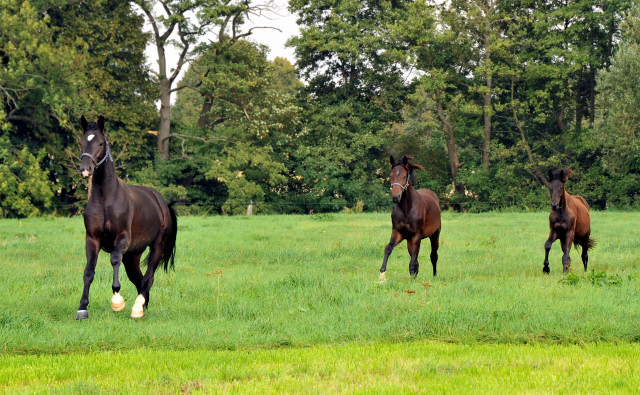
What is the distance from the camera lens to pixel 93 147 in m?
9.38

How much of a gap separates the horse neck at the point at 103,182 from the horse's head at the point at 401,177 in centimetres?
552

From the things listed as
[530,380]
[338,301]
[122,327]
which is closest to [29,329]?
[122,327]

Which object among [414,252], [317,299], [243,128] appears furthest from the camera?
[243,128]

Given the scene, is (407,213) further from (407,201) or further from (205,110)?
(205,110)

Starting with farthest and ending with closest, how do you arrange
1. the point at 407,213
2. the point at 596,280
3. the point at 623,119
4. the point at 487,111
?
the point at 487,111, the point at 623,119, the point at 407,213, the point at 596,280

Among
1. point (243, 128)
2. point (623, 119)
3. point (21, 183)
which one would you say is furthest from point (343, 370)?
point (623, 119)

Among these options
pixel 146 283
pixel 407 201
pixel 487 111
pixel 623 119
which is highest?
Result: pixel 487 111

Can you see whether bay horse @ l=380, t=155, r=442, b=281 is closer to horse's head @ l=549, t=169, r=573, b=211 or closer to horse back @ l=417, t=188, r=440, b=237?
horse back @ l=417, t=188, r=440, b=237

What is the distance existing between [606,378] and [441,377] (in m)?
1.71

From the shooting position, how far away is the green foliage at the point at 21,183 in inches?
1489

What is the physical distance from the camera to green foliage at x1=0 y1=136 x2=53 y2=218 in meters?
37.8

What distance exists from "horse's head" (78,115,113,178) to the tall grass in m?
2.29

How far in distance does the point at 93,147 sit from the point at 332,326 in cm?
438

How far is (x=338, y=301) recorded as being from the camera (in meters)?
11.0
